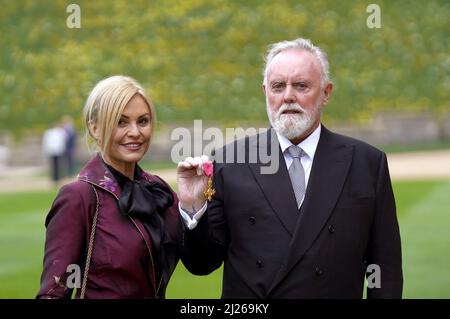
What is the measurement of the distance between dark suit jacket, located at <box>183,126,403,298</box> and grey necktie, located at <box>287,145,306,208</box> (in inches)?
1.6

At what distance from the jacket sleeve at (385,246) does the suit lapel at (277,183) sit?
1.10 ft

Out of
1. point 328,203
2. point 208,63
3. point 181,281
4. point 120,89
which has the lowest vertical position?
point 181,281

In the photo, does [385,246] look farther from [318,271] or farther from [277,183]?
[277,183]

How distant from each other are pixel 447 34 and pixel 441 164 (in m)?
11.3

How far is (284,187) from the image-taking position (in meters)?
3.54

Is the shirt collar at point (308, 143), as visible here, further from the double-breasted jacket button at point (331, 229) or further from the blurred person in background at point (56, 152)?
the blurred person in background at point (56, 152)

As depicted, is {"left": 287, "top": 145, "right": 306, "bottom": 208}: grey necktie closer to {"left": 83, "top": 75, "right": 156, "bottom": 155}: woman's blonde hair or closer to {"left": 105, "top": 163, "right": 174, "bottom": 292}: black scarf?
{"left": 105, "top": 163, "right": 174, "bottom": 292}: black scarf

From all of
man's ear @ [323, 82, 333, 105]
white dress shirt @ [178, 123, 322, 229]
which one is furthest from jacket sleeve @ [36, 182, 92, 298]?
man's ear @ [323, 82, 333, 105]

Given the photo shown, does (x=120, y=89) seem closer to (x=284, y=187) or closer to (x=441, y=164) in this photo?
(x=284, y=187)

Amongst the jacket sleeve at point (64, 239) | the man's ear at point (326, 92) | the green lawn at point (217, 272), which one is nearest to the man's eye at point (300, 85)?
the man's ear at point (326, 92)

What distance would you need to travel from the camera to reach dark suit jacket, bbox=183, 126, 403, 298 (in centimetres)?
346

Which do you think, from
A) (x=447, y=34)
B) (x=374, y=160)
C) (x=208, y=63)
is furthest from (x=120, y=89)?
(x=447, y=34)

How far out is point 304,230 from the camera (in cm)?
346

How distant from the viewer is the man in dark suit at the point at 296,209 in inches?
136
